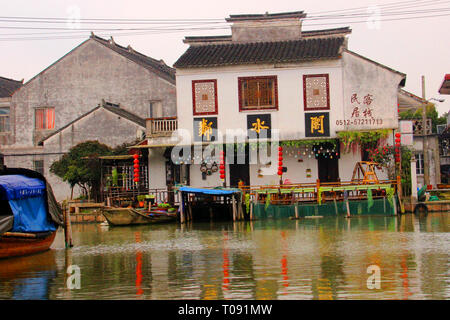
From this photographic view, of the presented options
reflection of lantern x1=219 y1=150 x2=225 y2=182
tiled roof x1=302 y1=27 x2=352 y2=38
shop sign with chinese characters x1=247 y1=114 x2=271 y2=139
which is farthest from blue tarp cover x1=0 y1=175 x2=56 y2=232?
tiled roof x1=302 y1=27 x2=352 y2=38

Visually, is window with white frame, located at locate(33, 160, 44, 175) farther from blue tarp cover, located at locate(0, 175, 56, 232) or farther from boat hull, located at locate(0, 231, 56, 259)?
boat hull, located at locate(0, 231, 56, 259)

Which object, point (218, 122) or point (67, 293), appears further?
point (218, 122)

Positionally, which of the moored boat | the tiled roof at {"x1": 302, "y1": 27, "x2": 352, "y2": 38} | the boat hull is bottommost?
the boat hull

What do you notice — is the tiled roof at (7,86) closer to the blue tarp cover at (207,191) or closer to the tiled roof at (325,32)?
the blue tarp cover at (207,191)

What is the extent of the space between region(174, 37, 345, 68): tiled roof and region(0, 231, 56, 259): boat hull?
12.7 metres

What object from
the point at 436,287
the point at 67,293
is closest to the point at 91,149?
the point at 67,293

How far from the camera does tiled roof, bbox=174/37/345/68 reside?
1101 inches

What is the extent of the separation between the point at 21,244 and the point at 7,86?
85.3 ft

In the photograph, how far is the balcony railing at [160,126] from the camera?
28661 mm

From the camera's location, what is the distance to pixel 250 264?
14.1 metres

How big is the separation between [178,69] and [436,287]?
19426mm

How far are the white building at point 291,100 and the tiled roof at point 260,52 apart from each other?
0.14 ft

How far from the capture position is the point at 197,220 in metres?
27.2
